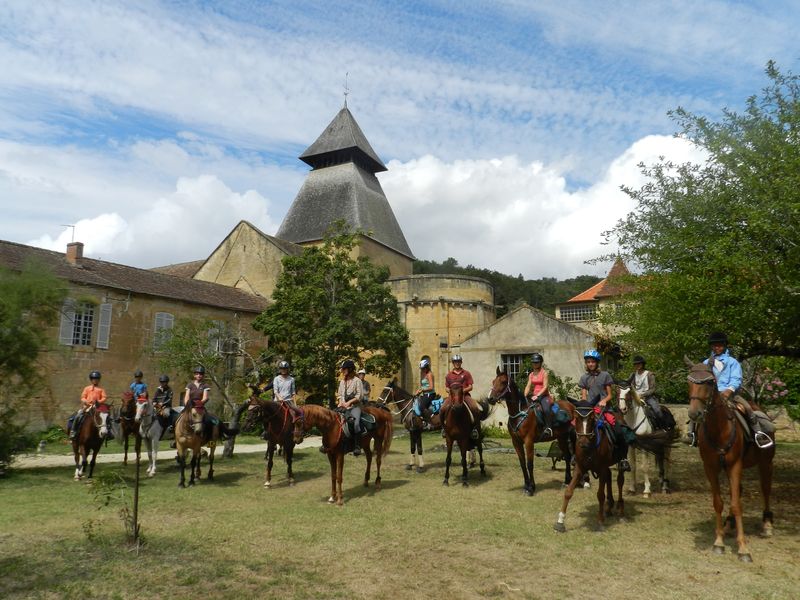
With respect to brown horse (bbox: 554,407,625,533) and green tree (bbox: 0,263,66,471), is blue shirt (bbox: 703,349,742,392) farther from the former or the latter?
green tree (bbox: 0,263,66,471)

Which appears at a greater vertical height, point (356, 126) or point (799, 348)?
point (356, 126)

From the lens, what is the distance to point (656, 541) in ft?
21.7

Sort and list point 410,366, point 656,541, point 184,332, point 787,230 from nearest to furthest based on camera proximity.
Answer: point 656,541, point 787,230, point 184,332, point 410,366

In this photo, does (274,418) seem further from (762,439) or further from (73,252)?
(73,252)

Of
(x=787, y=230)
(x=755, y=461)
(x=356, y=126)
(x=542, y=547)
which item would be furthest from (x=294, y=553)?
(x=356, y=126)

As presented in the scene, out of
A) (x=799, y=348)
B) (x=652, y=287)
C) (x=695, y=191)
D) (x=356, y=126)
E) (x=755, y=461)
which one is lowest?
(x=755, y=461)

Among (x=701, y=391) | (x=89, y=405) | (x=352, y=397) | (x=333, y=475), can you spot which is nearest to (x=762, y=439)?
(x=701, y=391)

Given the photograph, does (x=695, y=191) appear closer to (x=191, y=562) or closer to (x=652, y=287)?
(x=652, y=287)

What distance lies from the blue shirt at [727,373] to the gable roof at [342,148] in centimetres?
3701

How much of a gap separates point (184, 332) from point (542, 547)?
14966 millimetres

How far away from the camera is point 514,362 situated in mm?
22781

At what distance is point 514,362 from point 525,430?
1353cm

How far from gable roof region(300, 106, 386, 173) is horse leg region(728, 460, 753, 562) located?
3770 cm

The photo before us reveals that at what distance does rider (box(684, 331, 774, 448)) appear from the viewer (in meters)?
6.44
